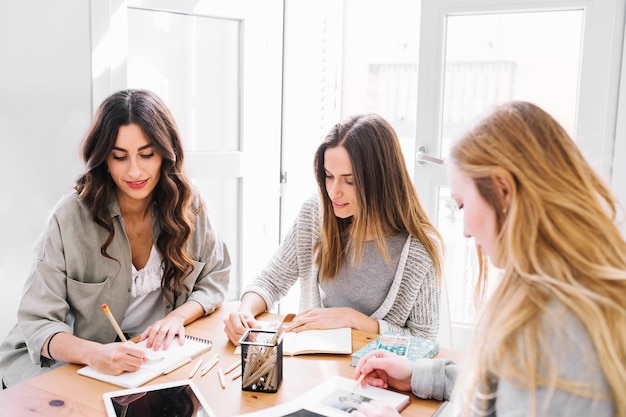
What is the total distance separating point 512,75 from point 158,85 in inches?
57.3

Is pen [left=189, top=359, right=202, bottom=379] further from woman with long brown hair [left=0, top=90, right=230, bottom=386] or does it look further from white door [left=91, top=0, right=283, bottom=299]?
white door [left=91, top=0, right=283, bottom=299]

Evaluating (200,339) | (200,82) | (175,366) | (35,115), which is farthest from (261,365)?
(200,82)

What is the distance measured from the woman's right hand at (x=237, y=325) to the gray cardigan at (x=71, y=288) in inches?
8.5

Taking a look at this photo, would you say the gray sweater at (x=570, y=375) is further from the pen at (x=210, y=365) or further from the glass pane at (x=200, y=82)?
the glass pane at (x=200, y=82)

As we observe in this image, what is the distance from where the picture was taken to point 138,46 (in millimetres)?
2312

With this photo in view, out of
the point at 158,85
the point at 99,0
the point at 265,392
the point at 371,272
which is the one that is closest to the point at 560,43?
the point at 371,272

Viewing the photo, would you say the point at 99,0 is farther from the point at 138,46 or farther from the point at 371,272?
the point at 371,272

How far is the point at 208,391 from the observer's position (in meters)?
1.22

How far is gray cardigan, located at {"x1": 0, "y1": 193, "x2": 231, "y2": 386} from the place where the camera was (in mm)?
1544

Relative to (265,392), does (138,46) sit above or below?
above

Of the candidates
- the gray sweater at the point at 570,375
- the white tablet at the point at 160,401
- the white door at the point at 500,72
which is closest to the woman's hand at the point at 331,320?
→ the white tablet at the point at 160,401

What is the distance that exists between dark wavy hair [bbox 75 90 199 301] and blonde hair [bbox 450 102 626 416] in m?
1.06

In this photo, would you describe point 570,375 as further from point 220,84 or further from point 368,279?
point 220,84

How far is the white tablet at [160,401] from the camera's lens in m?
1.11
